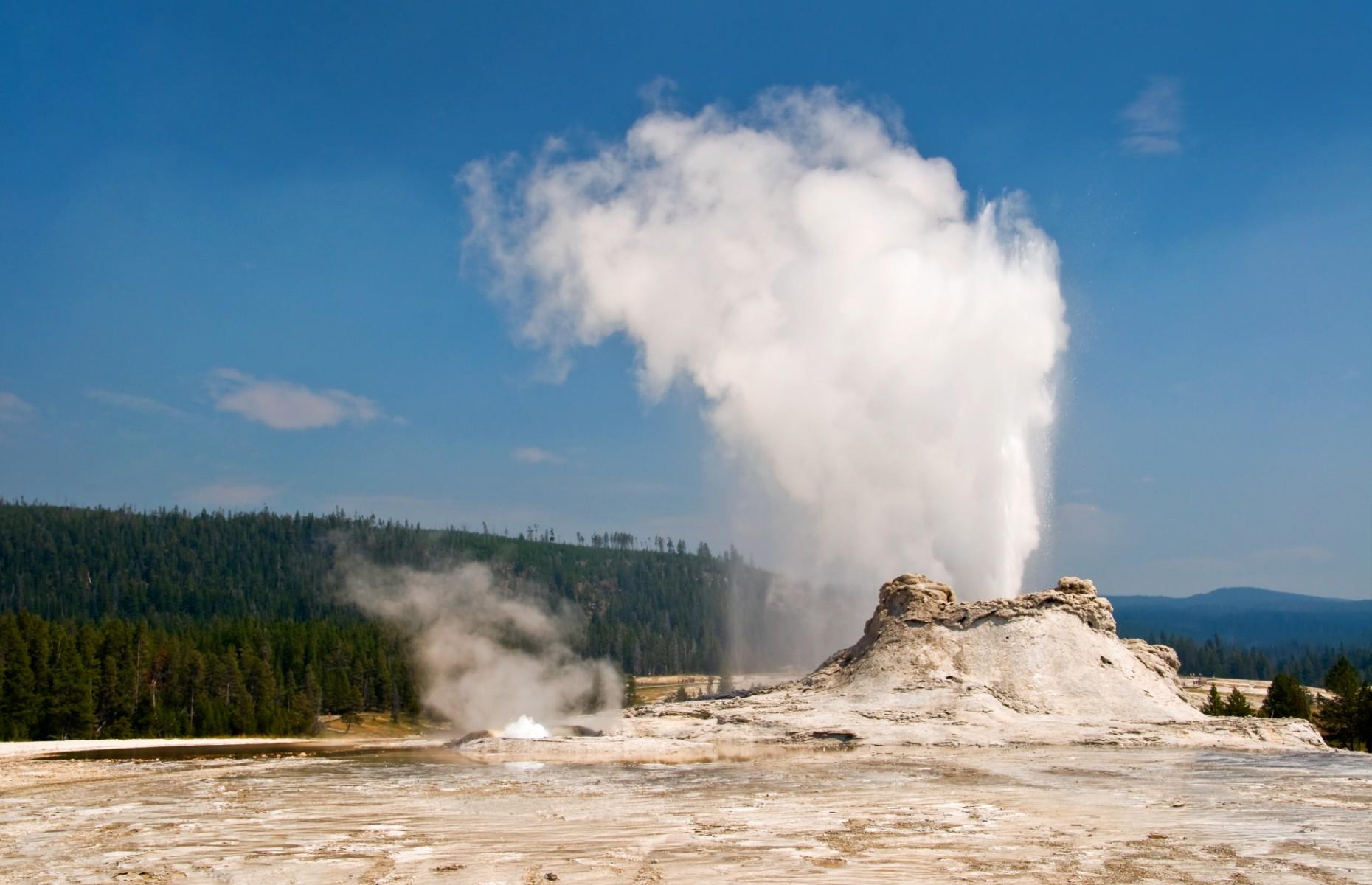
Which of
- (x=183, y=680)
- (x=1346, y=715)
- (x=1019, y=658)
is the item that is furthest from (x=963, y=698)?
(x=183, y=680)

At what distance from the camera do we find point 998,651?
150 ft

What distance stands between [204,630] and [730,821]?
94.0 m

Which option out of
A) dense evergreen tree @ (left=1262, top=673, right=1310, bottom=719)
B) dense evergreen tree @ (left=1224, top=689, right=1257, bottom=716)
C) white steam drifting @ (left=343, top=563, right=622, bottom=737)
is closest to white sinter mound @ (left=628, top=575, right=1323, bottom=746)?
dense evergreen tree @ (left=1224, top=689, right=1257, bottom=716)

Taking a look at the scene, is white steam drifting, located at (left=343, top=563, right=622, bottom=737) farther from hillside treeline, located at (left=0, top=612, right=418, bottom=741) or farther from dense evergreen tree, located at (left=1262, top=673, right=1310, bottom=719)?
dense evergreen tree, located at (left=1262, top=673, right=1310, bottom=719)

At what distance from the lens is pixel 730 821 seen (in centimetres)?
2217

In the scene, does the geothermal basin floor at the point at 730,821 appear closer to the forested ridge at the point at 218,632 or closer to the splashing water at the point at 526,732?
the splashing water at the point at 526,732

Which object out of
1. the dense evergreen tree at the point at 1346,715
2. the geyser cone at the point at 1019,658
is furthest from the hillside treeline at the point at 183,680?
the dense evergreen tree at the point at 1346,715

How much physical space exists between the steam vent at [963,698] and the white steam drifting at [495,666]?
637 cm

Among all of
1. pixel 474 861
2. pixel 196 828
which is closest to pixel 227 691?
pixel 196 828

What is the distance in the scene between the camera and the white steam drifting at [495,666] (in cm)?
7019

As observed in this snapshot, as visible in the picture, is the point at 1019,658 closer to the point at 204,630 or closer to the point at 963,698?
the point at 963,698

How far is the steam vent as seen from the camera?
128 feet

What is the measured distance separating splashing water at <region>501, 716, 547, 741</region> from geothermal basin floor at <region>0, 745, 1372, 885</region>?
241 inches

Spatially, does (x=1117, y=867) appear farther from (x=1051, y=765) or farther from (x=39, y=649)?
(x=39, y=649)
